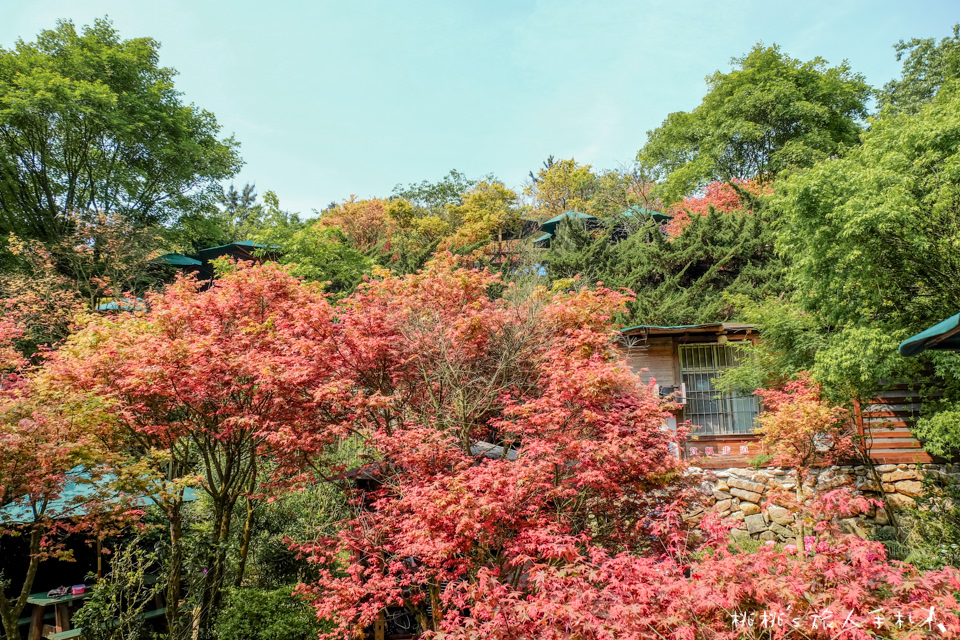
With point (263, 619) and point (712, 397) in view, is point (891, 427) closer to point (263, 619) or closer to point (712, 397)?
point (712, 397)

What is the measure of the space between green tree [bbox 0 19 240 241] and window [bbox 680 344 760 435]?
16.0 m

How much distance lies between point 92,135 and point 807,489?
20.1m

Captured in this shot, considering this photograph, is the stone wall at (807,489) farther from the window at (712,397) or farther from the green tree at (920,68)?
the green tree at (920,68)

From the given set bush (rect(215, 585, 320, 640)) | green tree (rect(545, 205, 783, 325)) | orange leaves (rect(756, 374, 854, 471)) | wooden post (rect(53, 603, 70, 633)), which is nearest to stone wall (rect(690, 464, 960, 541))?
orange leaves (rect(756, 374, 854, 471))

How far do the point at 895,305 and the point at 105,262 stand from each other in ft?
58.7

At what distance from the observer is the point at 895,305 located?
770cm

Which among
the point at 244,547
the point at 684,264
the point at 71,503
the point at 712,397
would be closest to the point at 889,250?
the point at 712,397

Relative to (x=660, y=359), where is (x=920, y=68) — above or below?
above

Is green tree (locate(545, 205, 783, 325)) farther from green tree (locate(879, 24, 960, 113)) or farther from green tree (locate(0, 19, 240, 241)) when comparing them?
green tree (locate(0, 19, 240, 241))

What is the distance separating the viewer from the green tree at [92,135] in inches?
589

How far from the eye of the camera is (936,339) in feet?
9.30

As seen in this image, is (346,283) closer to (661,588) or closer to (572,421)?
(572,421)

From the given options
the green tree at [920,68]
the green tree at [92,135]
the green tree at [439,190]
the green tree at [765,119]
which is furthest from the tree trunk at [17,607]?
the green tree at [920,68]

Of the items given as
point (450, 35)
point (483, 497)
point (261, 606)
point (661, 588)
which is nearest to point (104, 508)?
point (261, 606)
